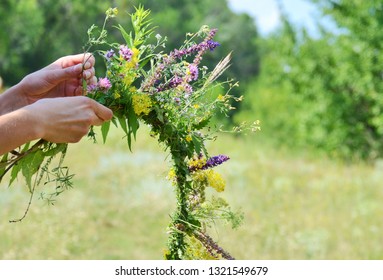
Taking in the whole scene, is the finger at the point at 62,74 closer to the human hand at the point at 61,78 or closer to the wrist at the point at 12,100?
the human hand at the point at 61,78

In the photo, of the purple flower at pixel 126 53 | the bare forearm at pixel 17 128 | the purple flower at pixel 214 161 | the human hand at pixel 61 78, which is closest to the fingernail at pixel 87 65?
the human hand at pixel 61 78

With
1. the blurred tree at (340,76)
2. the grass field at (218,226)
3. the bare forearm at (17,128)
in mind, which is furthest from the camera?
the blurred tree at (340,76)

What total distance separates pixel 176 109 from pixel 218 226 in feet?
10.7

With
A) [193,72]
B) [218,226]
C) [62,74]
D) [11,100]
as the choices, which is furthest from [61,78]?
[218,226]

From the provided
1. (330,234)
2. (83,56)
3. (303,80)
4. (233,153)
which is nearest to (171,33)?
(303,80)

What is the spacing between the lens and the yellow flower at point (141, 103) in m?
2.07

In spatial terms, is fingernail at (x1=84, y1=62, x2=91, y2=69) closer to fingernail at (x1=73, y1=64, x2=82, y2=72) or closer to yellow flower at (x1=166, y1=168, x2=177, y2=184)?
fingernail at (x1=73, y1=64, x2=82, y2=72)

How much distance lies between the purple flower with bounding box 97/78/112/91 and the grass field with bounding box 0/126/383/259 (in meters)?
3.66

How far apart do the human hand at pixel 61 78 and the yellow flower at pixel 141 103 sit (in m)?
0.17

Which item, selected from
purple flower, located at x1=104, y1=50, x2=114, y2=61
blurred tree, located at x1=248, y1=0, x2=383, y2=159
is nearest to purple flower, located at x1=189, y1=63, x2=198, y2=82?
purple flower, located at x1=104, y1=50, x2=114, y2=61

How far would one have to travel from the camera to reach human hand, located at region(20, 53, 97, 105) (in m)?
2.14

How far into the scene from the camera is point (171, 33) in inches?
1629

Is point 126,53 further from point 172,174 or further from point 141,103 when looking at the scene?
point 172,174

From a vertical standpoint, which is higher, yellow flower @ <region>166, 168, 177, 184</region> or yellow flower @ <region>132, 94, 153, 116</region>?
yellow flower @ <region>132, 94, 153, 116</region>
